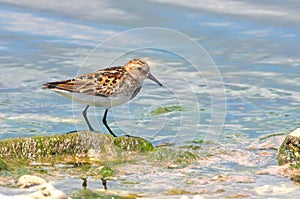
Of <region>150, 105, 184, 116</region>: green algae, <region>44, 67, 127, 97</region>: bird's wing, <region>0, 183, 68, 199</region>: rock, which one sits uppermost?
<region>44, 67, 127, 97</region>: bird's wing

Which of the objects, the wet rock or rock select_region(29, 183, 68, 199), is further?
the wet rock

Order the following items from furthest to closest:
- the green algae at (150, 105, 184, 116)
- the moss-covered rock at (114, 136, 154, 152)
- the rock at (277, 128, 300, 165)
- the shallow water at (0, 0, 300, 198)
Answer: the green algae at (150, 105, 184, 116), the shallow water at (0, 0, 300, 198), the moss-covered rock at (114, 136, 154, 152), the rock at (277, 128, 300, 165)

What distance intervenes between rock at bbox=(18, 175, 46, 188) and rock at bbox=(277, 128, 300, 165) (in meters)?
2.57

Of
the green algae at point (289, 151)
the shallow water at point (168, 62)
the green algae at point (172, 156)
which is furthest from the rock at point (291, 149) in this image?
the green algae at point (172, 156)

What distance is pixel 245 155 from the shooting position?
8094mm

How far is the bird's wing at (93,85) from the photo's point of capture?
28.7 ft

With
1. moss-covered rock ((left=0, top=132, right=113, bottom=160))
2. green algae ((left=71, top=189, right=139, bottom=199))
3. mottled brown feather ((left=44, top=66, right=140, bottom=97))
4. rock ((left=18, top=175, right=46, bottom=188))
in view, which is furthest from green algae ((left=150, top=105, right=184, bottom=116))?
rock ((left=18, top=175, right=46, bottom=188))

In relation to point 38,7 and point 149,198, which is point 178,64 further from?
point 149,198

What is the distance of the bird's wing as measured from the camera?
28.7 ft

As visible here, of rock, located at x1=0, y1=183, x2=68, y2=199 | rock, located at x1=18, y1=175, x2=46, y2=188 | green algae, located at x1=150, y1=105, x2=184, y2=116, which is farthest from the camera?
green algae, located at x1=150, y1=105, x2=184, y2=116

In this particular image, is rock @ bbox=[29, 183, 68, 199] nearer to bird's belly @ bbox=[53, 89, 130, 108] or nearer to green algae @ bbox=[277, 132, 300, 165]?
green algae @ bbox=[277, 132, 300, 165]

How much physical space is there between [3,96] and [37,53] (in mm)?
1942

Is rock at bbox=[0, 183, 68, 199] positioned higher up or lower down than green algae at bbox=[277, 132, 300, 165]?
lower down

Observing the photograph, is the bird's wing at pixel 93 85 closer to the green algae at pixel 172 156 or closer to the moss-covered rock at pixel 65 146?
the moss-covered rock at pixel 65 146
